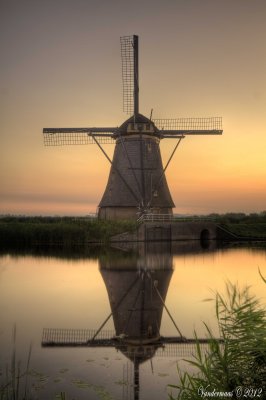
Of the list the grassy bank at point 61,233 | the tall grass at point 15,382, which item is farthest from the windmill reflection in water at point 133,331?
the grassy bank at point 61,233

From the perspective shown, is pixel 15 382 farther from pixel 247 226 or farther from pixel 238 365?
pixel 247 226

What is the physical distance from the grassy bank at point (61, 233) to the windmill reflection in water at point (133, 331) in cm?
1186

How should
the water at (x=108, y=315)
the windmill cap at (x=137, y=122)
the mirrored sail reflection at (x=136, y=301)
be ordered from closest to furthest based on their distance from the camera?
the water at (x=108, y=315), the mirrored sail reflection at (x=136, y=301), the windmill cap at (x=137, y=122)

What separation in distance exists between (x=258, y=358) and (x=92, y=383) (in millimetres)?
3035

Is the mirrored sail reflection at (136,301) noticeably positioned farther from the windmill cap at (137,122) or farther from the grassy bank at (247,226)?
the grassy bank at (247,226)

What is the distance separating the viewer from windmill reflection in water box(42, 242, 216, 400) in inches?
277

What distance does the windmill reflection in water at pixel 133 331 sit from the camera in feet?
23.1

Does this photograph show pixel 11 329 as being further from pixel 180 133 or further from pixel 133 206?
pixel 180 133

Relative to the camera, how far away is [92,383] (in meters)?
5.77

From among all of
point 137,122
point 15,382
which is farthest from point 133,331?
point 137,122

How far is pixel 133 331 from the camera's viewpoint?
333 inches

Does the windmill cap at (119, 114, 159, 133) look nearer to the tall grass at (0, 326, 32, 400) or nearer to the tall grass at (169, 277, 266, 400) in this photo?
the tall grass at (0, 326, 32, 400)

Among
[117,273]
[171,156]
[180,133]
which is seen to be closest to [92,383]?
[117,273]

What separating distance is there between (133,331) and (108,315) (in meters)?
1.49
